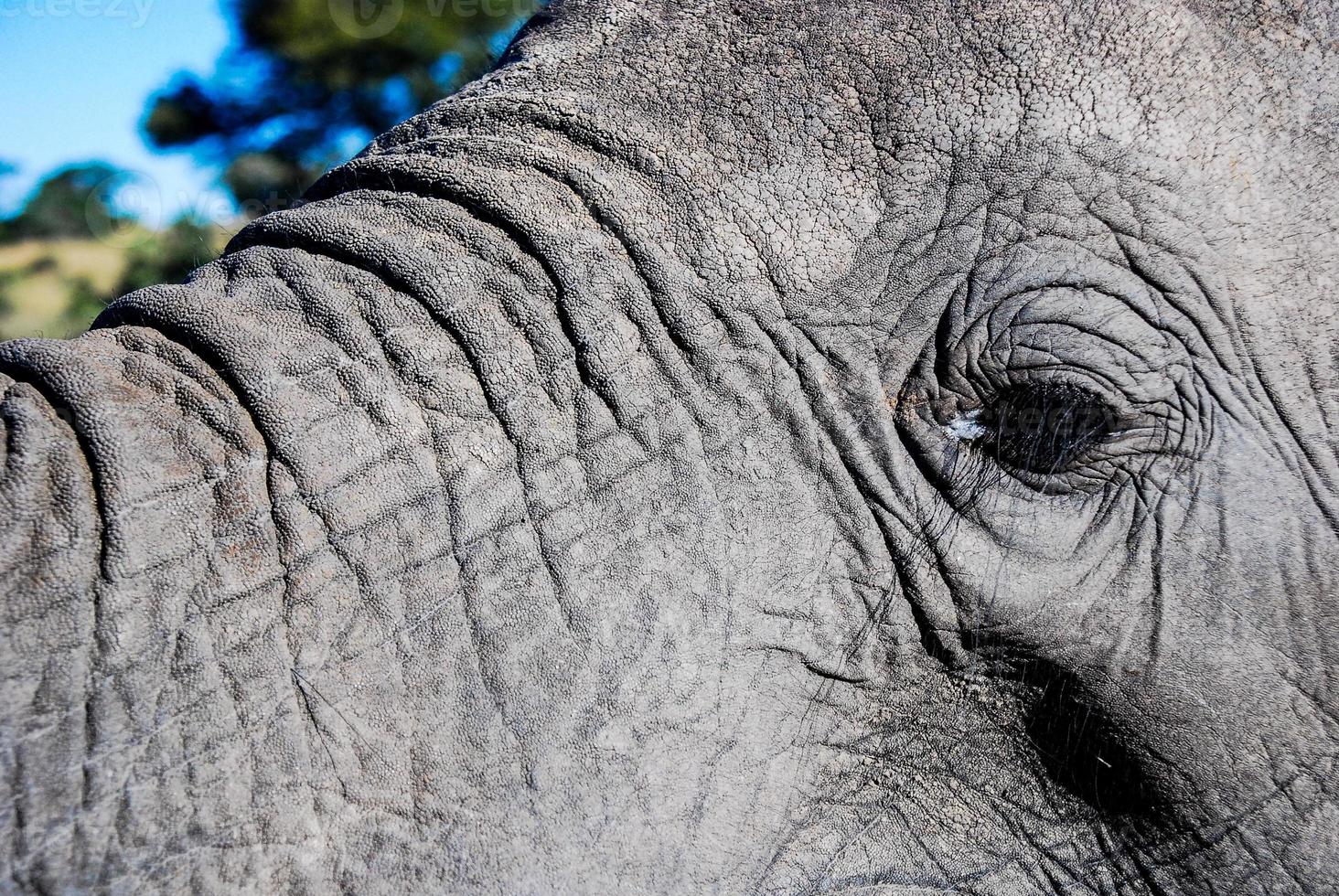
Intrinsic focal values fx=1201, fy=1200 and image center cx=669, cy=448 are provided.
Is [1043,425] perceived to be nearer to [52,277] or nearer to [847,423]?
[847,423]

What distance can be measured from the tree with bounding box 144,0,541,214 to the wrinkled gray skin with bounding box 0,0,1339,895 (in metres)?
16.4

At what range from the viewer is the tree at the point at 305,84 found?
61.2 feet

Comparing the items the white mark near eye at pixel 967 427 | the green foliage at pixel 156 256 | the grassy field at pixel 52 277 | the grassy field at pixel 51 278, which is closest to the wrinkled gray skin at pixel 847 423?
the white mark near eye at pixel 967 427

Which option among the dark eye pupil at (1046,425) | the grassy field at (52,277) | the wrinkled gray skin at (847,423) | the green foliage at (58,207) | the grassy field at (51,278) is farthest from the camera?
the green foliage at (58,207)

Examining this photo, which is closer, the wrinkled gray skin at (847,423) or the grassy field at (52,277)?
the wrinkled gray skin at (847,423)

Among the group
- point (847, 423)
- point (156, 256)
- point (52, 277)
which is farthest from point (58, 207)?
point (847, 423)

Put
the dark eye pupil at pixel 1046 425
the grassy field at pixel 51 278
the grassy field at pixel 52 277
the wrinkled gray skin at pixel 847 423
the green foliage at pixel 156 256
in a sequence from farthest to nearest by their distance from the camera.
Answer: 1. the grassy field at pixel 51 278
2. the grassy field at pixel 52 277
3. the green foliage at pixel 156 256
4. the dark eye pupil at pixel 1046 425
5. the wrinkled gray skin at pixel 847 423

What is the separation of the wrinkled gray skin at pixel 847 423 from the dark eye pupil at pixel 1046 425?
0.08 ft

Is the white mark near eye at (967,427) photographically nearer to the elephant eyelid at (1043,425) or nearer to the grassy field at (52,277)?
the elephant eyelid at (1043,425)

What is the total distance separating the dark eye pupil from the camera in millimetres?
2152

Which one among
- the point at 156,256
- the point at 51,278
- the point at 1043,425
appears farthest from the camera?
the point at 51,278

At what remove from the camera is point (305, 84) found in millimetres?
19938

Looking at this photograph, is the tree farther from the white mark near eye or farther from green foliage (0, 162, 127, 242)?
the white mark near eye

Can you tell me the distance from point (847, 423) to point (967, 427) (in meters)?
0.22
